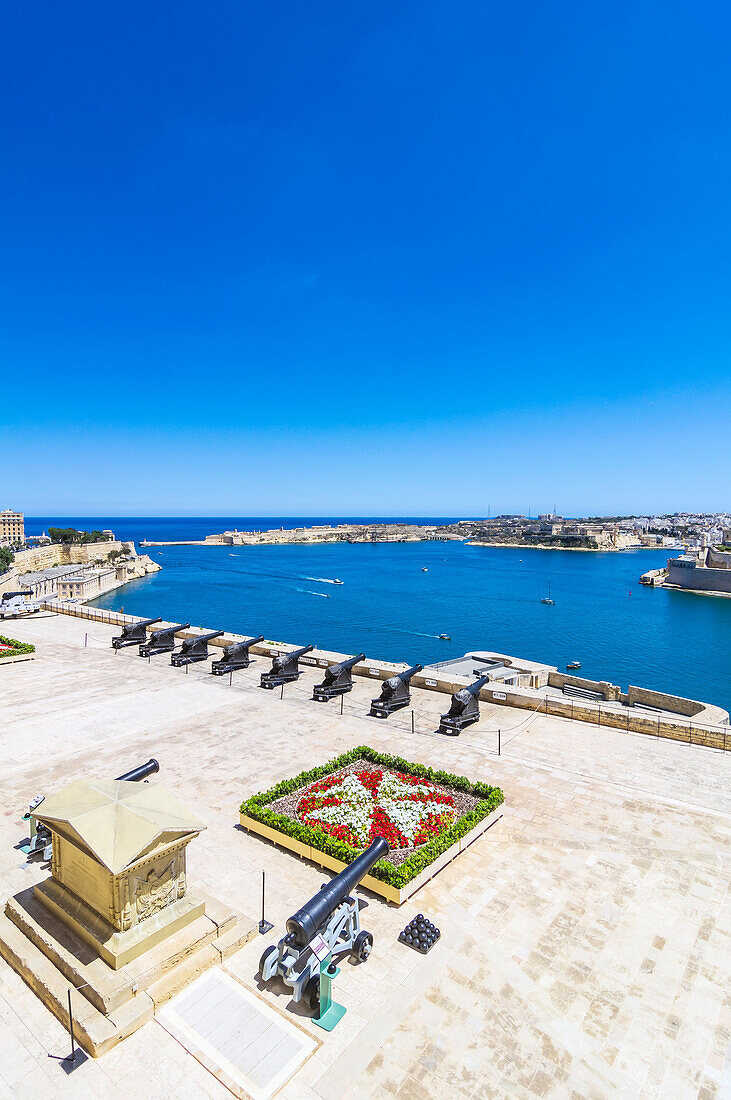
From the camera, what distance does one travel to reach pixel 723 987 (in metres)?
6.20

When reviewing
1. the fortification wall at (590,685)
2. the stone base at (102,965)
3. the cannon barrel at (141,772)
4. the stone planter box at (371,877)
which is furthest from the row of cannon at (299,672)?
the fortification wall at (590,685)

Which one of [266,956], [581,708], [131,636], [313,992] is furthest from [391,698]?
[131,636]

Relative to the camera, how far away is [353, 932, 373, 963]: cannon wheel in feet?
21.1

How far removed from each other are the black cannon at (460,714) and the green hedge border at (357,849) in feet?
7.85

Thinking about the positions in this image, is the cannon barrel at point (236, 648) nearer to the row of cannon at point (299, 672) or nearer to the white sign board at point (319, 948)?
the row of cannon at point (299, 672)

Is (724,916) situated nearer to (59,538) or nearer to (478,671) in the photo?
(478,671)

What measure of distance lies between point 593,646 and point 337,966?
42.8 m

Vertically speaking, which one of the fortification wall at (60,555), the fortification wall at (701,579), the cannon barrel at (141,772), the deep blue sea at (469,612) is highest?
the cannon barrel at (141,772)

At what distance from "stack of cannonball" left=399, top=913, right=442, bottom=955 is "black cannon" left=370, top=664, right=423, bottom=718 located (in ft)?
27.2

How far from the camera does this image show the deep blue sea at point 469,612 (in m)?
40.9

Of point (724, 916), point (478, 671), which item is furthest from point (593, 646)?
point (724, 916)

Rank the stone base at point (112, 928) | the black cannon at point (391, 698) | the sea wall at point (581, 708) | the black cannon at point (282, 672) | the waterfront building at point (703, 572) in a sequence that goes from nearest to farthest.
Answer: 1. the stone base at point (112, 928)
2. the sea wall at point (581, 708)
3. the black cannon at point (391, 698)
4. the black cannon at point (282, 672)
5. the waterfront building at point (703, 572)

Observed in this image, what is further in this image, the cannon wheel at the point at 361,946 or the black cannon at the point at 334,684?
the black cannon at the point at 334,684

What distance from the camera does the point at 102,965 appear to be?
5922mm
